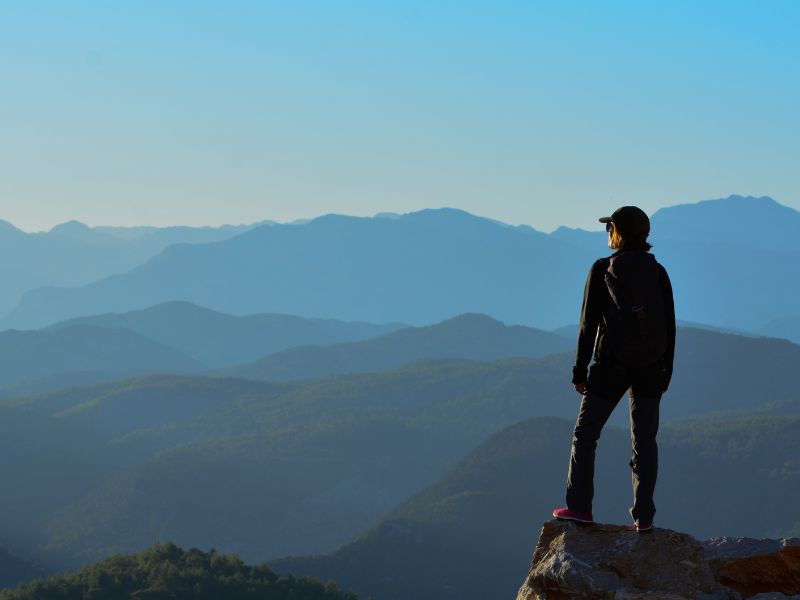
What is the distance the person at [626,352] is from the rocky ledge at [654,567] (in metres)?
0.33

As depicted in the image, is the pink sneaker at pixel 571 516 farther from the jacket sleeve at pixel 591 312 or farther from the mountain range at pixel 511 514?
the mountain range at pixel 511 514

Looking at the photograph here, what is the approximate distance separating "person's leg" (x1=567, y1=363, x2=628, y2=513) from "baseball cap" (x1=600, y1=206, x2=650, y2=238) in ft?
5.09

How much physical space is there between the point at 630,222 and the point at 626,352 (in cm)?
149

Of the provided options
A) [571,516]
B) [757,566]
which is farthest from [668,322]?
[757,566]

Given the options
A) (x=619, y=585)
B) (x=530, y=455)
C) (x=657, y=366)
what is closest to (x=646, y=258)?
(x=657, y=366)

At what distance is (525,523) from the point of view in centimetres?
18388

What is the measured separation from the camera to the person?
11812mm

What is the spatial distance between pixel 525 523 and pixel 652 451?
17652 cm

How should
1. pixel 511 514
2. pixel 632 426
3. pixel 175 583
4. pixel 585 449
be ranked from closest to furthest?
1. pixel 632 426
2. pixel 585 449
3. pixel 175 583
4. pixel 511 514

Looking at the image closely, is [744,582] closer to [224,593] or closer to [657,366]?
[657,366]

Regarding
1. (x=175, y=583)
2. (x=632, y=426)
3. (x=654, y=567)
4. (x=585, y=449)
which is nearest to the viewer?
(x=654, y=567)

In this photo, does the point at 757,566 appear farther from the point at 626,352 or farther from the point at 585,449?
the point at 626,352

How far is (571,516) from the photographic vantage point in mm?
12258

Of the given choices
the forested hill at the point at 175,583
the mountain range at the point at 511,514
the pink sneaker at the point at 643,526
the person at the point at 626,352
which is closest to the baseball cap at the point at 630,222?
the person at the point at 626,352
